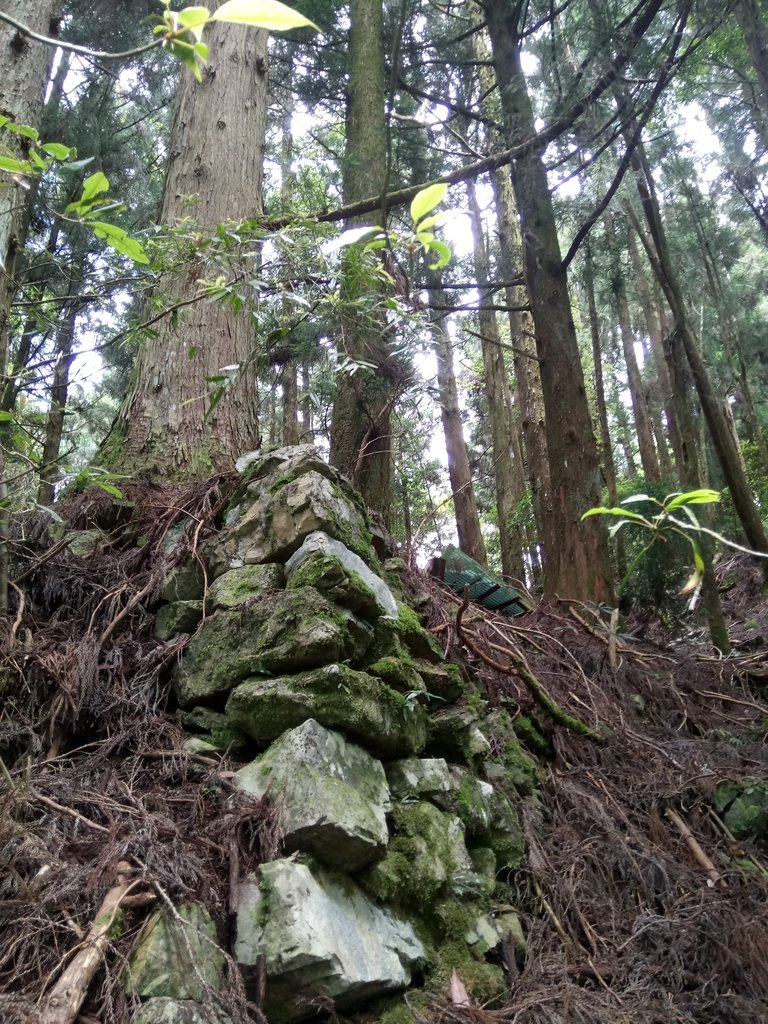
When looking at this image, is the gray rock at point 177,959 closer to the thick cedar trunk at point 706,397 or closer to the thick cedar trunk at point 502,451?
the thick cedar trunk at point 706,397

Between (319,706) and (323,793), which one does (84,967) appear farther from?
(319,706)

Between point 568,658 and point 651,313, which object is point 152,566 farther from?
point 651,313

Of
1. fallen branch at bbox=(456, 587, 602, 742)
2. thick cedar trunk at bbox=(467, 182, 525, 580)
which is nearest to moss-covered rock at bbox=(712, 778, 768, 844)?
fallen branch at bbox=(456, 587, 602, 742)

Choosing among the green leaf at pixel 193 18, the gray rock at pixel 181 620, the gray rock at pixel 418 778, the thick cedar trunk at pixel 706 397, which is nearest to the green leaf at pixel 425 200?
the green leaf at pixel 193 18

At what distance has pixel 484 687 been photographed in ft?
11.5

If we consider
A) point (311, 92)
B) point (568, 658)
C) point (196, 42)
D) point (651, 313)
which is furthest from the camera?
point (651, 313)

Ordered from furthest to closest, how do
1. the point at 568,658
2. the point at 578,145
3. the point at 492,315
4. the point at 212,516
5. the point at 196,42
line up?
1. the point at 492,315
2. the point at 578,145
3. the point at 568,658
4. the point at 212,516
5. the point at 196,42

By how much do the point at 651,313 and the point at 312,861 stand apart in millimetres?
17380

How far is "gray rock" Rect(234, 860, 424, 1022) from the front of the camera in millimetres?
1742

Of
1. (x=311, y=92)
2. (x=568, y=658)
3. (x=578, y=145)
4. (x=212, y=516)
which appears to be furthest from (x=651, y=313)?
(x=212, y=516)

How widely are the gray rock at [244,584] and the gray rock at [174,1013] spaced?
1.45m

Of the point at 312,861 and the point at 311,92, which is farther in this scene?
the point at 311,92

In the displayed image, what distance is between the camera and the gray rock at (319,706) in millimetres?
2320

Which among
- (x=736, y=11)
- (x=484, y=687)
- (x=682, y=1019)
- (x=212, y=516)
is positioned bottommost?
(x=682, y=1019)
